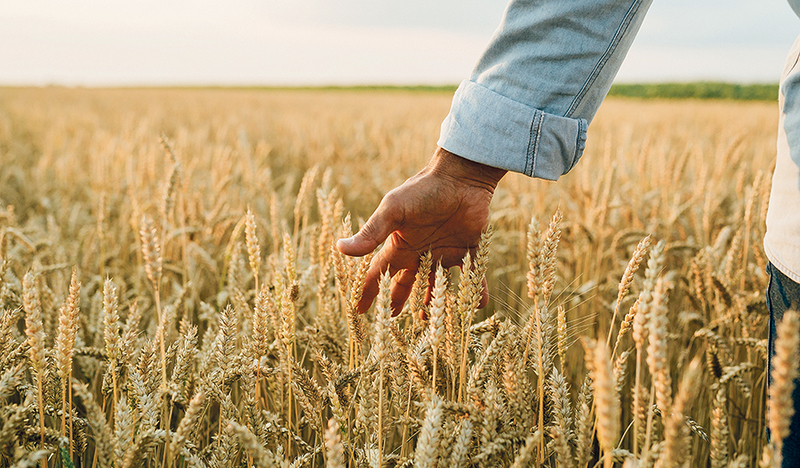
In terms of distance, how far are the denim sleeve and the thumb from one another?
178 mm

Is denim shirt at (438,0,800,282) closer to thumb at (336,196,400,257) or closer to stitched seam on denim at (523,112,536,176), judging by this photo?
stitched seam on denim at (523,112,536,176)

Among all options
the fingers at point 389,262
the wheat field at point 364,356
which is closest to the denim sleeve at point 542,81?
the wheat field at point 364,356

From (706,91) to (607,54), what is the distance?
163 feet

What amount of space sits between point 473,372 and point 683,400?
0.43 m

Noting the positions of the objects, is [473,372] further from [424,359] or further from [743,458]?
[743,458]

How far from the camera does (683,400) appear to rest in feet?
1.68

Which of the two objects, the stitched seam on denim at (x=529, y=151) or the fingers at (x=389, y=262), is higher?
the stitched seam on denim at (x=529, y=151)

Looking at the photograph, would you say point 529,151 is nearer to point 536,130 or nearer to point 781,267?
point 536,130

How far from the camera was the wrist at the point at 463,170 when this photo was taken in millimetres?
1094

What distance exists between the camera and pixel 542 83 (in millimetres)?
1012

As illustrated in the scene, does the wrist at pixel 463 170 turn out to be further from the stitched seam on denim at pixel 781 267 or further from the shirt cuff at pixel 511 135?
the stitched seam on denim at pixel 781 267

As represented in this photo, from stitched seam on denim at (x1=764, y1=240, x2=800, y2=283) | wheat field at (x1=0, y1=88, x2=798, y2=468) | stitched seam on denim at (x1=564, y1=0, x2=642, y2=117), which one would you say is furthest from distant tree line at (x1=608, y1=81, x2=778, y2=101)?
stitched seam on denim at (x1=764, y1=240, x2=800, y2=283)

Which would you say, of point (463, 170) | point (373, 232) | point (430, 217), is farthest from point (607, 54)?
point (373, 232)

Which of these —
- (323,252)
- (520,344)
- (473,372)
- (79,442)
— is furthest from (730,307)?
(79,442)
